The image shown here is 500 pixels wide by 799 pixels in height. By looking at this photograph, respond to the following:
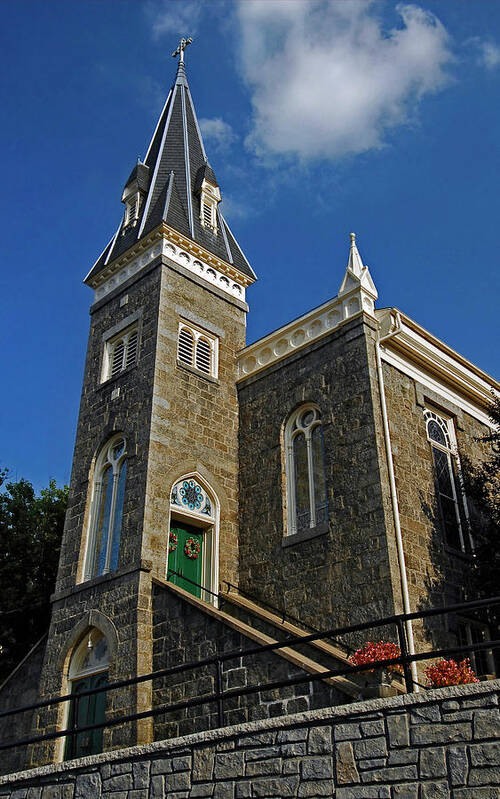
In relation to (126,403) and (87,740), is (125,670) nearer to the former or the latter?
(87,740)

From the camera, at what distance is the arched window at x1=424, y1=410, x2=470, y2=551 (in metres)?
16.2

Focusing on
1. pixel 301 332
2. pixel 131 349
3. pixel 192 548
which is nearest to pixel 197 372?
pixel 131 349

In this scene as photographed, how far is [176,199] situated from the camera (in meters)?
21.7

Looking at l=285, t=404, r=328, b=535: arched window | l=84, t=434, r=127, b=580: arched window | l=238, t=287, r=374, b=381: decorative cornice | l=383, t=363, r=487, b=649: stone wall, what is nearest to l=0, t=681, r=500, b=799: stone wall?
l=383, t=363, r=487, b=649: stone wall

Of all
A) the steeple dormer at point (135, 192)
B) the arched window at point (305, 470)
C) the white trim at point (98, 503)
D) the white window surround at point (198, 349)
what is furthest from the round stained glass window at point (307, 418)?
the steeple dormer at point (135, 192)

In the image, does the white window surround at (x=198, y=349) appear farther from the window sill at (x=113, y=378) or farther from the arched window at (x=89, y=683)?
the arched window at (x=89, y=683)

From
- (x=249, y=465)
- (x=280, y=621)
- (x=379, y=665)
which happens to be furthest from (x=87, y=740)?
(x=379, y=665)

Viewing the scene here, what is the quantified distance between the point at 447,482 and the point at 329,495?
123 inches

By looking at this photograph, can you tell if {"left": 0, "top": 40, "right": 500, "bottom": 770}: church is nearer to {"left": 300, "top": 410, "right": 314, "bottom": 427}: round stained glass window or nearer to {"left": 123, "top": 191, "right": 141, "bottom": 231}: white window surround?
{"left": 300, "top": 410, "right": 314, "bottom": 427}: round stained glass window

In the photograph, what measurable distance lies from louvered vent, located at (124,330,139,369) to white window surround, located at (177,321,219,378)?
115 centimetres

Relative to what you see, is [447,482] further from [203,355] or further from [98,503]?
[98,503]

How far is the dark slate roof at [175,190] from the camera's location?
21062mm

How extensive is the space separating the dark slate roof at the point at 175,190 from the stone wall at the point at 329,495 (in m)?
4.97

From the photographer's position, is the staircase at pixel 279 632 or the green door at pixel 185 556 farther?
the green door at pixel 185 556
